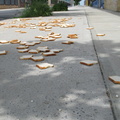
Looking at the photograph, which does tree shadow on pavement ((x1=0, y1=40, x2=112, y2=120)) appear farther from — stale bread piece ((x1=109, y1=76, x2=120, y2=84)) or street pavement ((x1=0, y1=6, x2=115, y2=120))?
stale bread piece ((x1=109, y1=76, x2=120, y2=84))

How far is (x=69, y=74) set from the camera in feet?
8.23

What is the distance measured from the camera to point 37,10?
13.8 meters

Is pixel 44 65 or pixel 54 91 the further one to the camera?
pixel 44 65

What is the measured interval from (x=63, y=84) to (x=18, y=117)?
2.37ft

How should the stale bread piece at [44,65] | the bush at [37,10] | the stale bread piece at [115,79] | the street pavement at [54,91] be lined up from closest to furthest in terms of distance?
the street pavement at [54,91]
the stale bread piece at [115,79]
the stale bread piece at [44,65]
the bush at [37,10]

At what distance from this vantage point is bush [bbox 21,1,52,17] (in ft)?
43.8

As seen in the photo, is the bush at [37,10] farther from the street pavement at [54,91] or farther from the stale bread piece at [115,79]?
the stale bread piece at [115,79]

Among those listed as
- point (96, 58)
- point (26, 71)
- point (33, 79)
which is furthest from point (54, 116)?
point (96, 58)

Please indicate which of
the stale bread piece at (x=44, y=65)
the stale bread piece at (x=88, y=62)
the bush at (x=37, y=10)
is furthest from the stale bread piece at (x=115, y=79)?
the bush at (x=37, y=10)

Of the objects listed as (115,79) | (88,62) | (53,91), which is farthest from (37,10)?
(53,91)

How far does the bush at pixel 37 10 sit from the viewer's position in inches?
525

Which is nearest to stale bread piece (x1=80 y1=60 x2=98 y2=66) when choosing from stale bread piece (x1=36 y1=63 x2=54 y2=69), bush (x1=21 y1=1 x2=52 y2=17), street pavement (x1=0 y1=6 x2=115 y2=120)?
street pavement (x1=0 y1=6 x2=115 y2=120)

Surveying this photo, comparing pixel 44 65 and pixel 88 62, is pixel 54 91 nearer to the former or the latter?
pixel 44 65

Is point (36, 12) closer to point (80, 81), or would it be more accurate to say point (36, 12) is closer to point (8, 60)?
point (8, 60)
